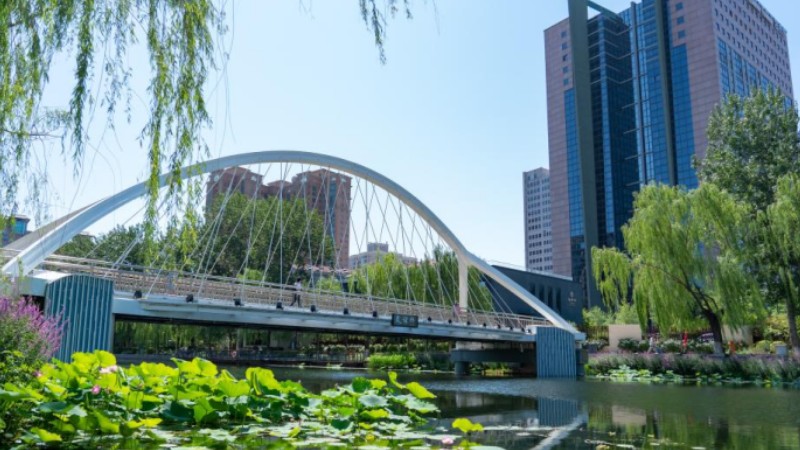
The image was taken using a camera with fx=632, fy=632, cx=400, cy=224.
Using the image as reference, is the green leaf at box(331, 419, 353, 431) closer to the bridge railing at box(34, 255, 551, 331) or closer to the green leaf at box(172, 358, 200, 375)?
the green leaf at box(172, 358, 200, 375)

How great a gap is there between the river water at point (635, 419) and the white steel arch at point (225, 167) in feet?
17.3

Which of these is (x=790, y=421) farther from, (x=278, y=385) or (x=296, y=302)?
(x=296, y=302)

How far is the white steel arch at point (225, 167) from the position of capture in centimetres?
1072

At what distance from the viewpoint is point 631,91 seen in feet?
296

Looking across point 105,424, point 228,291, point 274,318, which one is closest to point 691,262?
point 274,318

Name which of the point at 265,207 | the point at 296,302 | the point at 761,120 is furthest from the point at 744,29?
the point at 296,302

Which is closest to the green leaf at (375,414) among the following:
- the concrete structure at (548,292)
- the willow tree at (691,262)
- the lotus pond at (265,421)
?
the lotus pond at (265,421)

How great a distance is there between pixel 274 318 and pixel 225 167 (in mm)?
5259

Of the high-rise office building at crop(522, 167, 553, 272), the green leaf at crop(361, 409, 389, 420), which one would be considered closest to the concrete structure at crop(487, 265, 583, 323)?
the green leaf at crop(361, 409, 389, 420)

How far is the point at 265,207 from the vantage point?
149 feet

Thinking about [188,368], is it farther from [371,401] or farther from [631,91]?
[631,91]

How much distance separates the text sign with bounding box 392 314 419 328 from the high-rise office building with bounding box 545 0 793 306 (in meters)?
61.4

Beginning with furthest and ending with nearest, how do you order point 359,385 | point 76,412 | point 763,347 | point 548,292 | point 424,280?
point 548,292, point 424,280, point 763,347, point 359,385, point 76,412

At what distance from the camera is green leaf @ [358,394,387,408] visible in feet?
23.0
